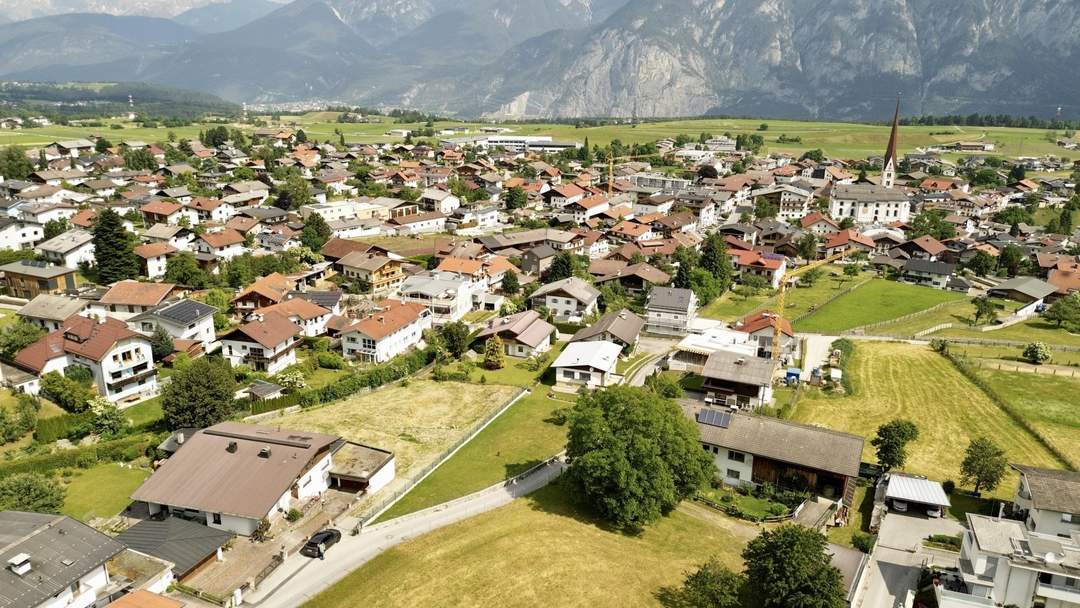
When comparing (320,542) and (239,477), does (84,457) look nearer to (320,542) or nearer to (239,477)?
(239,477)

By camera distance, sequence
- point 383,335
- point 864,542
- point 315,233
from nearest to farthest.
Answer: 1. point 864,542
2. point 383,335
3. point 315,233

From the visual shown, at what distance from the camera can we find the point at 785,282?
202 feet

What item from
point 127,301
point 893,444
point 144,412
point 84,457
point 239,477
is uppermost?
point 127,301

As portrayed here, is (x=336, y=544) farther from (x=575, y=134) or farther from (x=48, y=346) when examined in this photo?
(x=575, y=134)

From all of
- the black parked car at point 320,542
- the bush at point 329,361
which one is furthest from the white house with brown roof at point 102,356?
the black parked car at point 320,542

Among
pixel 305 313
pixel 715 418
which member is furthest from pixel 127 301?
pixel 715 418

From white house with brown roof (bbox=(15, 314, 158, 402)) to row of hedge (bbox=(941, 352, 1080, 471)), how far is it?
2053 inches

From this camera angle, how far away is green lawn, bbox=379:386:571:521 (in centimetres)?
3016

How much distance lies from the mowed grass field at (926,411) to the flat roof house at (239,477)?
2735 cm

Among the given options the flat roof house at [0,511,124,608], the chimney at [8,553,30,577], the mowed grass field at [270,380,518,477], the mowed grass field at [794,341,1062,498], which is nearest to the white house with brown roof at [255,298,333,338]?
the mowed grass field at [270,380,518,477]

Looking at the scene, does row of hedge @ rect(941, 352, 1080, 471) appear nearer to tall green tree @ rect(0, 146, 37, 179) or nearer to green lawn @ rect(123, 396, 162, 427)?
green lawn @ rect(123, 396, 162, 427)

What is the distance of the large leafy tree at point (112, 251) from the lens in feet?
186

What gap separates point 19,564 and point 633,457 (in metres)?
21.6

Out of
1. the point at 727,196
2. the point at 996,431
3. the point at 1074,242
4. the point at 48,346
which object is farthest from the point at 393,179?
the point at 1074,242
